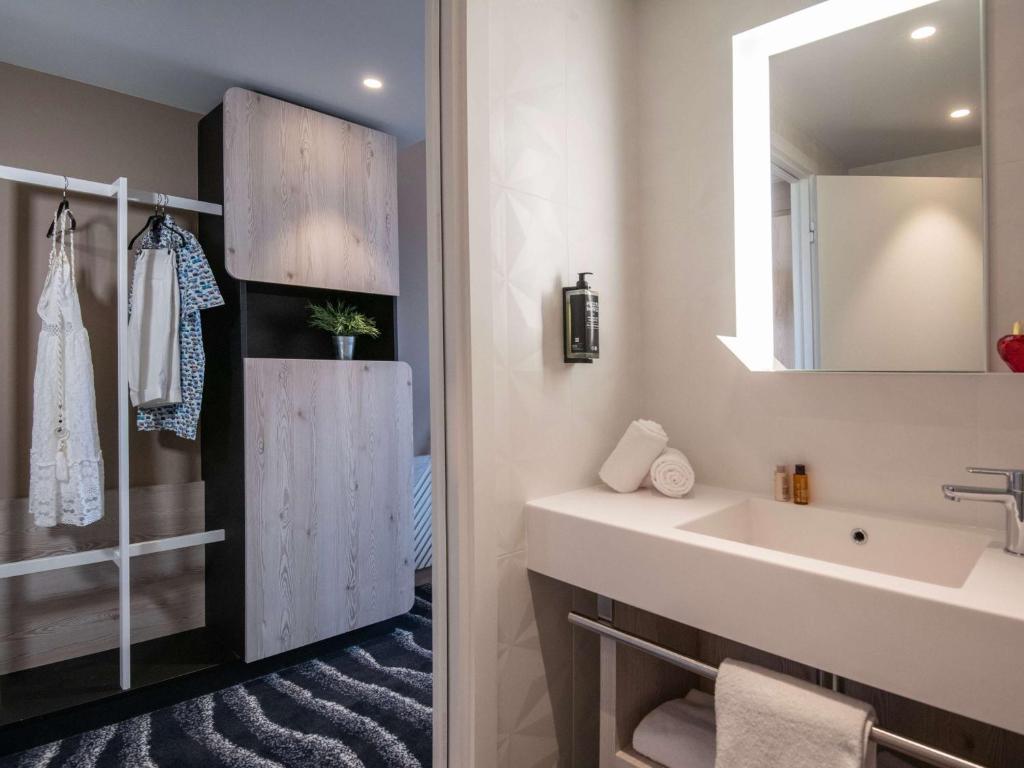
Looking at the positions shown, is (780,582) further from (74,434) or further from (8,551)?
(8,551)

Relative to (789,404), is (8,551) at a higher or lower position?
lower

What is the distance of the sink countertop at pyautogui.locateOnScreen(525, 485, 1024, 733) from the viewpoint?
741 mm

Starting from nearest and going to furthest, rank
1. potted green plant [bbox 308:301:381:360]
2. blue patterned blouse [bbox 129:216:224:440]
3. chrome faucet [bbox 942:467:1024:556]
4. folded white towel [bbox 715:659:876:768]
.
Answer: folded white towel [bbox 715:659:876:768] < chrome faucet [bbox 942:467:1024:556] < blue patterned blouse [bbox 129:216:224:440] < potted green plant [bbox 308:301:381:360]

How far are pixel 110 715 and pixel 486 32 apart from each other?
226 centimetres

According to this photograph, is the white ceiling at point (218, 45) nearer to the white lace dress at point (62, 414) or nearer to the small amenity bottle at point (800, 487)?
the white lace dress at point (62, 414)

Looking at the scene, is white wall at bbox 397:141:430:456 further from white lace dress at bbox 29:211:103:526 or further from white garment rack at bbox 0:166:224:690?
white lace dress at bbox 29:211:103:526

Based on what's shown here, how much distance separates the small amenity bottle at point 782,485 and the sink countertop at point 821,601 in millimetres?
71

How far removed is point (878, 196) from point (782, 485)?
0.68 metres

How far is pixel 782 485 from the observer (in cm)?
132

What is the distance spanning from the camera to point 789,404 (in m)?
1.35

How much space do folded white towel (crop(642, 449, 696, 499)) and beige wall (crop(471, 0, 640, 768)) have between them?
167 millimetres

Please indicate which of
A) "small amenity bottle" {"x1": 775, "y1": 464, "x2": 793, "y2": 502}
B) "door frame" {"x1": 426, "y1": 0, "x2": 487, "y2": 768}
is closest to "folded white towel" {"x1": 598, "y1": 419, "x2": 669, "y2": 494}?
"small amenity bottle" {"x1": 775, "y1": 464, "x2": 793, "y2": 502}

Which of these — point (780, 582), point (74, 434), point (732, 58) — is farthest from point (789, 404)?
point (74, 434)

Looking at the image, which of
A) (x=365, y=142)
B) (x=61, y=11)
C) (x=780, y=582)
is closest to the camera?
(x=780, y=582)
